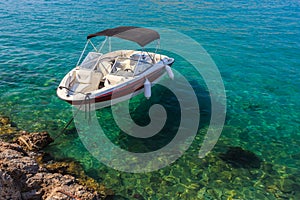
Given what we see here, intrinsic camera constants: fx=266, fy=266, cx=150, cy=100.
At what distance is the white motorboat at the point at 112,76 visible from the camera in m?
12.3

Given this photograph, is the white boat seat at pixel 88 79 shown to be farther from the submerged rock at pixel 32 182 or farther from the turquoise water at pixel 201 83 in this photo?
the submerged rock at pixel 32 182

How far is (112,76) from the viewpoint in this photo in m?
13.4

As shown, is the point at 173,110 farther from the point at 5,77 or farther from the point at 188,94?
the point at 5,77

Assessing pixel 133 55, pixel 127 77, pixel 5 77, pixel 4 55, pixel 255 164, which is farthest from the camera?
pixel 4 55

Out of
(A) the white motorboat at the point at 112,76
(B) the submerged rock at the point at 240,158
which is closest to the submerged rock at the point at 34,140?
(A) the white motorboat at the point at 112,76

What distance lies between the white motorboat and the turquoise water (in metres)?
1.61

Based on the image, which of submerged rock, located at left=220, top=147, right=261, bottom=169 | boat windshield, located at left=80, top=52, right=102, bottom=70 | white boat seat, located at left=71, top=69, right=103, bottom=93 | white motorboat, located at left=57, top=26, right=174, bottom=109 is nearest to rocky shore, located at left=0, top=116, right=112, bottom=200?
white motorboat, located at left=57, top=26, right=174, bottom=109

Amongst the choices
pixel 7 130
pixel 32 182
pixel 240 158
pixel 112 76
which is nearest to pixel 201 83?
pixel 112 76

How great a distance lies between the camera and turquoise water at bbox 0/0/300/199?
1024cm

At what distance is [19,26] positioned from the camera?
27.5 m


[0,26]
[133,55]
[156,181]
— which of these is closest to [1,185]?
[156,181]

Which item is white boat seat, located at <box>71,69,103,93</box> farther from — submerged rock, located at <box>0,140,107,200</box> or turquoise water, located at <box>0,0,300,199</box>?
submerged rock, located at <box>0,140,107,200</box>

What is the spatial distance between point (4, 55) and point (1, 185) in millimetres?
16703

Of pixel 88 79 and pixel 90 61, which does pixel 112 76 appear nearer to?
pixel 88 79
